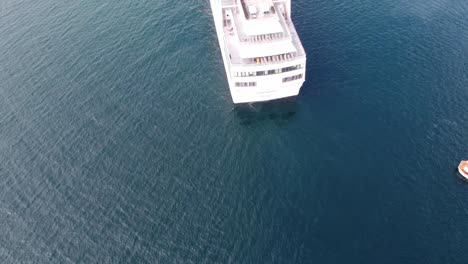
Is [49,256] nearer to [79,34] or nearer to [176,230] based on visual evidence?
[176,230]

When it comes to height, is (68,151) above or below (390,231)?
above

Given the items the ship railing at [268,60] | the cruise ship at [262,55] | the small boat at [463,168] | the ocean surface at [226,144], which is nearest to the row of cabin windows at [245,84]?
the cruise ship at [262,55]

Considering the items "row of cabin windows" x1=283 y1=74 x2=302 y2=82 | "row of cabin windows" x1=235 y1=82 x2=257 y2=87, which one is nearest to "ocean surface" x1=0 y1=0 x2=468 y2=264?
"row of cabin windows" x1=283 y1=74 x2=302 y2=82

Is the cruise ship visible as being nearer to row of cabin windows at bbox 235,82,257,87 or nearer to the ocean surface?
row of cabin windows at bbox 235,82,257,87

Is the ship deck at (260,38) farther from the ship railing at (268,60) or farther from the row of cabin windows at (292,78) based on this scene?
the row of cabin windows at (292,78)

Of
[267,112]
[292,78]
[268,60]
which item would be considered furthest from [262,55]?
[267,112]

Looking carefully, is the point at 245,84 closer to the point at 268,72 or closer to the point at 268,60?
the point at 268,72

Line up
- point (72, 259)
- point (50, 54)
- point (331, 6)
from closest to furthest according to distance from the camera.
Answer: point (72, 259) < point (50, 54) < point (331, 6)

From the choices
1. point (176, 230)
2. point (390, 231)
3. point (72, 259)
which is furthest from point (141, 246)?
point (390, 231)
